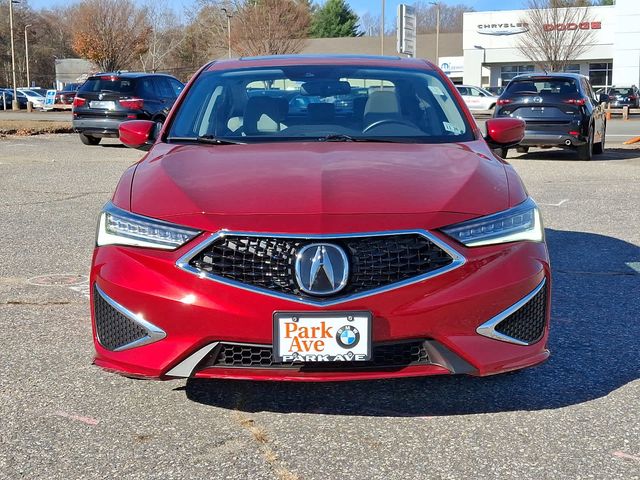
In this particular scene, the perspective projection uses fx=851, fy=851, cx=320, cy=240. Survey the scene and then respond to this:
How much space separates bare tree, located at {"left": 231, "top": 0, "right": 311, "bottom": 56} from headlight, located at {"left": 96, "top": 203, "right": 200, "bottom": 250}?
47467mm

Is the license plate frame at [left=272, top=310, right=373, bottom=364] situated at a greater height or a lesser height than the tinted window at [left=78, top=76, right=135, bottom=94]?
lesser

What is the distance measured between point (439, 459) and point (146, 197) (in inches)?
61.3

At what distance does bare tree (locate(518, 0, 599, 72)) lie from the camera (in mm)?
54562

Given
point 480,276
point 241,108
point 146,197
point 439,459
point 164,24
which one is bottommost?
point 439,459

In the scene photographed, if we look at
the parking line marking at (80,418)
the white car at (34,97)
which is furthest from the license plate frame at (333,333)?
the white car at (34,97)

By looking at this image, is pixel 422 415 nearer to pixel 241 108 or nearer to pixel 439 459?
pixel 439 459

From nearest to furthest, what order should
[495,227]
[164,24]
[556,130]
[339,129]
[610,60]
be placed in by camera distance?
[495,227], [339,129], [556,130], [610,60], [164,24]

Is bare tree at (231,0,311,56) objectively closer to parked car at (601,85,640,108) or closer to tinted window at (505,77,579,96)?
parked car at (601,85,640,108)

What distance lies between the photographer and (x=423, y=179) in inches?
139

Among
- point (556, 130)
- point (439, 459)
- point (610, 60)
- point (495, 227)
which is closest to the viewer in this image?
point (439, 459)

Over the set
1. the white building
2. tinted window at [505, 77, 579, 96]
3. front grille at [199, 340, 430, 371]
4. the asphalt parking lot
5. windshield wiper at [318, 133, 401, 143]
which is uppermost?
the white building

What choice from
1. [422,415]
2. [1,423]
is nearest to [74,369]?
[1,423]

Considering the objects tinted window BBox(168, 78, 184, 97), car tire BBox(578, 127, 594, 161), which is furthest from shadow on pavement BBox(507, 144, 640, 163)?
tinted window BBox(168, 78, 184, 97)

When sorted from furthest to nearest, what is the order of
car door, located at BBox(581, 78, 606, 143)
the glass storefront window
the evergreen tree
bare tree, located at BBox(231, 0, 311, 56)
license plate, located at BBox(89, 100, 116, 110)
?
the evergreen tree → the glass storefront window → bare tree, located at BBox(231, 0, 311, 56) → license plate, located at BBox(89, 100, 116, 110) → car door, located at BBox(581, 78, 606, 143)
